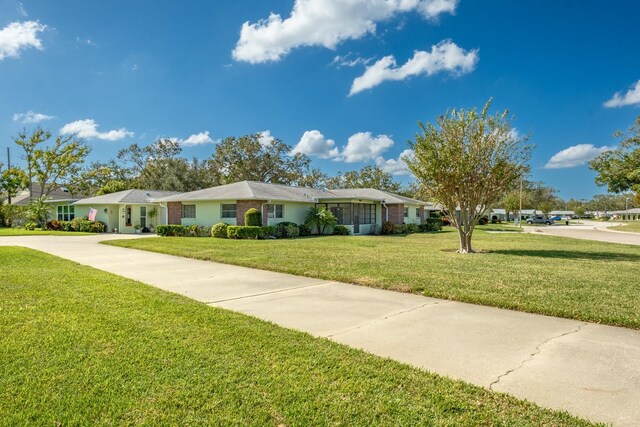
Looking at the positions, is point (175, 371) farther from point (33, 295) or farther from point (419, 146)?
point (419, 146)

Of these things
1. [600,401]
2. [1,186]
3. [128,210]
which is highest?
[1,186]

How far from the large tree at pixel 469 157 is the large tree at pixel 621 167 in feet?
82.7

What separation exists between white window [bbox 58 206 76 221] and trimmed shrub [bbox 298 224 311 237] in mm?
20833

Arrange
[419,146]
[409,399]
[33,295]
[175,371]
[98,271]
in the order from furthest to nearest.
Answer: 1. [419,146]
2. [98,271]
3. [33,295]
4. [175,371]
5. [409,399]

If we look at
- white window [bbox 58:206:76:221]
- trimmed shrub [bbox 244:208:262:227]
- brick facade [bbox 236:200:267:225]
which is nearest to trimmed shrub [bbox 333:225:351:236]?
brick facade [bbox 236:200:267:225]

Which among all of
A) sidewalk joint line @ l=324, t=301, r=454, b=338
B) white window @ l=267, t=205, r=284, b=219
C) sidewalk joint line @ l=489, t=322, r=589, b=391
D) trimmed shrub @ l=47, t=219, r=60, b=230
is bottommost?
sidewalk joint line @ l=489, t=322, r=589, b=391

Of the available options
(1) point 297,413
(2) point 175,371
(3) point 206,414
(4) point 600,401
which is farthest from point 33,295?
(4) point 600,401

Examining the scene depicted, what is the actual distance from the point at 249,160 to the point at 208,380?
44.8 m

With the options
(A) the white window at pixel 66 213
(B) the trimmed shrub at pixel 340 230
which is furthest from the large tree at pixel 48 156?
(B) the trimmed shrub at pixel 340 230

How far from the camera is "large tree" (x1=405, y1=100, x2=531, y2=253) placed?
14.4 m

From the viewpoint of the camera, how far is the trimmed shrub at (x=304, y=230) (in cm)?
2477

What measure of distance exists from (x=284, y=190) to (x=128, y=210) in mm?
12331

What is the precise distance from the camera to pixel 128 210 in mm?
29359

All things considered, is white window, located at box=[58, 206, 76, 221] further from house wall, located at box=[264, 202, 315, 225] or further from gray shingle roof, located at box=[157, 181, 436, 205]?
house wall, located at box=[264, 202, 315, 225]
